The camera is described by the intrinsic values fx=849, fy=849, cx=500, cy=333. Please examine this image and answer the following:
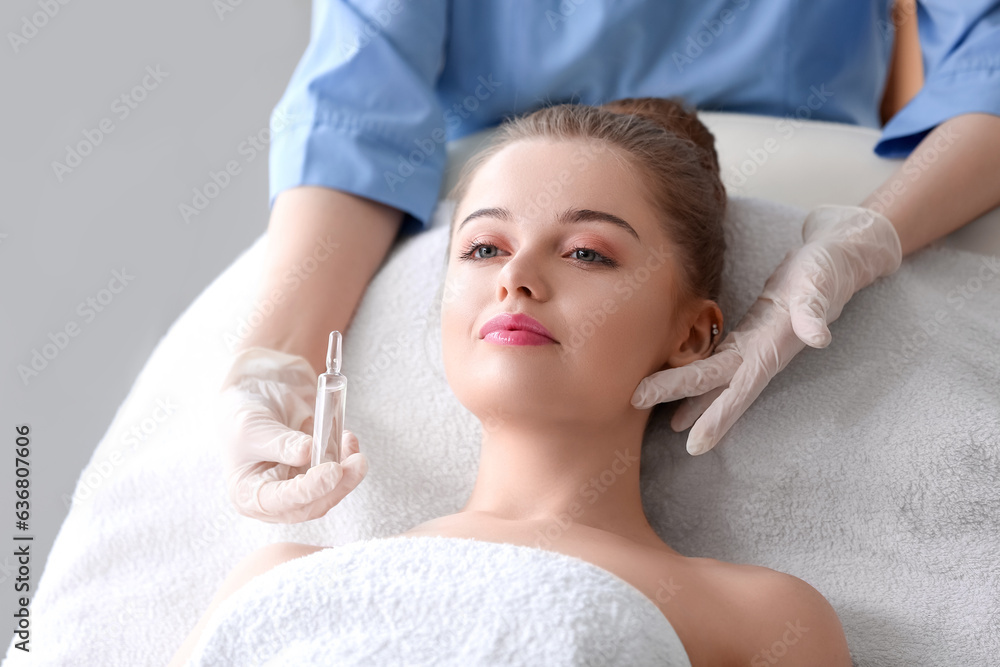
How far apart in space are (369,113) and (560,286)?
0.71 meters

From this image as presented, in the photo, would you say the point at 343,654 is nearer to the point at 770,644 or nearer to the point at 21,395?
the point at 770,644

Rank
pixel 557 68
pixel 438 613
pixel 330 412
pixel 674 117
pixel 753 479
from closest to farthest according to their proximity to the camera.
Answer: pixel 438 613, pixel 330 412, pixel 753 479, pixel 674 117, pixel 557 68

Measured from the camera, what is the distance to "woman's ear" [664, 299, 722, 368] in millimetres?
1211

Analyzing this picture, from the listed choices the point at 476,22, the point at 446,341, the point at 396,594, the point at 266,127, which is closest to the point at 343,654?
the point at 396,594

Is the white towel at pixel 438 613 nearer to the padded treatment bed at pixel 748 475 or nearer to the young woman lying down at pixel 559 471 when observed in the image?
the young woman lying down at pixel 559 471

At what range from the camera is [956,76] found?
1.52 m

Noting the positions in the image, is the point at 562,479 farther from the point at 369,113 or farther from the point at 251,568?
the point at 369,113

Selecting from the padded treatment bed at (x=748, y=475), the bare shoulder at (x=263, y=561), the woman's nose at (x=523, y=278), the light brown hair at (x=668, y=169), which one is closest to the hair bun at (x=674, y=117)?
the light brown hair at (x=668, y=169)

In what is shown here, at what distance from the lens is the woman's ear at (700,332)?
121 centimetres

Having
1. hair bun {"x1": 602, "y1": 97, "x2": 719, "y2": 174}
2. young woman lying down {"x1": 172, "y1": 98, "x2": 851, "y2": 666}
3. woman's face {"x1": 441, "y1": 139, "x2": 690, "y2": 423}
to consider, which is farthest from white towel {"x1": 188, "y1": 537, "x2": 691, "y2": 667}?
hair bun {"x1": 602, "y1": 97, "x2": 719, "y2": 174}

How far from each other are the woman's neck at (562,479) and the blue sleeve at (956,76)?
0.85m

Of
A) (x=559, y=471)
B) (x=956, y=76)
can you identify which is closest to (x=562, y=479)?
(x=559, y=471)

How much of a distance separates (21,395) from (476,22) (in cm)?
128

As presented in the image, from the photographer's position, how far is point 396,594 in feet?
2.76
